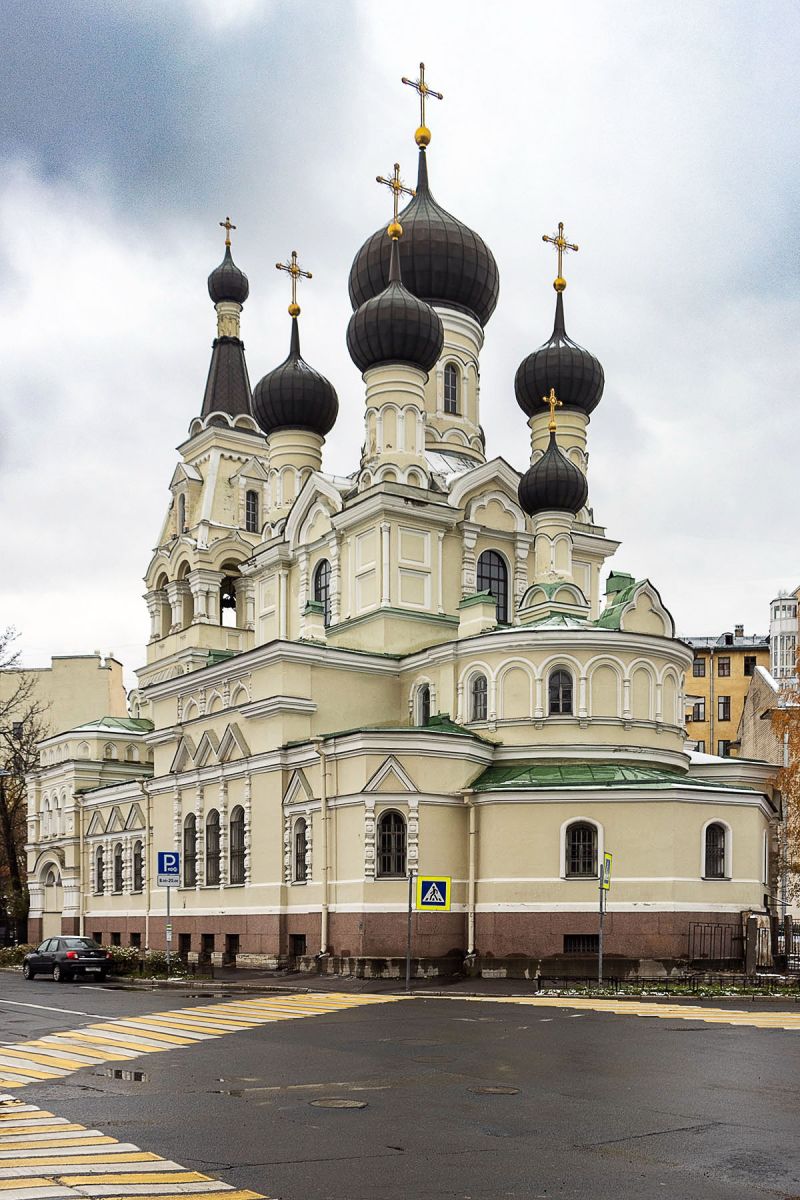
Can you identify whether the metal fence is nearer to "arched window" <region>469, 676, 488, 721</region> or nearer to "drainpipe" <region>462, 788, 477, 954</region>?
"drainpipe" <region>462, 788, 477, 954</region>

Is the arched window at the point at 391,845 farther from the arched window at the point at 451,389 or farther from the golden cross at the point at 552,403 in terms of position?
the arched window at the point at 451,389

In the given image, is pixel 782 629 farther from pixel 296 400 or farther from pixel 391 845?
pixel 391 845

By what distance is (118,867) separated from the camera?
45781 millimetres

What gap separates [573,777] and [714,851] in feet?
12.0

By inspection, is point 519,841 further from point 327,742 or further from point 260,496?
point 260,496

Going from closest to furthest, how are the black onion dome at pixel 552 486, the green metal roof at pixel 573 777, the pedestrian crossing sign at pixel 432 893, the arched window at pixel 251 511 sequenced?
the pedestrian crossing sign at pixel 432 893 → the green metal roof at pixel 573 777 → the black onion dome at pixel 552 486 → the arched window at pixel 251 511

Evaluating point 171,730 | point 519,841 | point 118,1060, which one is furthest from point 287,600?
point 118,1060

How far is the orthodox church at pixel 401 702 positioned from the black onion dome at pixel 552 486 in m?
0.07

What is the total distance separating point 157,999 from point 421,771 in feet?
29.1

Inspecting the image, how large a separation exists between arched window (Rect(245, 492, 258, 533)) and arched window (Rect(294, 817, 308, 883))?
59.6 feet

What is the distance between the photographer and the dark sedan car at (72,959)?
32000mm

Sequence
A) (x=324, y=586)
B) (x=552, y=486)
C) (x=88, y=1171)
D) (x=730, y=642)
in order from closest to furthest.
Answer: (x=88, y=1171)
(x=552, y=486)
(x=324, y=586)
(x=730, y=642)

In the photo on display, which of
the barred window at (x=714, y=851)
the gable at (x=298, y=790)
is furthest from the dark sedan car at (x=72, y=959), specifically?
the barred window at (x=714, y=851)

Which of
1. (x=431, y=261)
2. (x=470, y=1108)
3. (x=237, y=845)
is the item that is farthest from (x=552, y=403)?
(x=470, y=1108)
